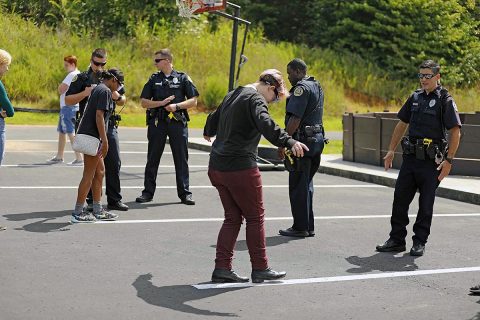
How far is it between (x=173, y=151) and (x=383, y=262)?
3985 mm

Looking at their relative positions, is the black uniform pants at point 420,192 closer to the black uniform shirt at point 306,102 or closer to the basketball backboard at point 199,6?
the black uniform shirt at point 306,102

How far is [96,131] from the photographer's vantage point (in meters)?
10.1

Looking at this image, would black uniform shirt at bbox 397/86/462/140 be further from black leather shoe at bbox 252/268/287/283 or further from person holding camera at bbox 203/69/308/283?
black leather shoe at bbox 252/268/287/283

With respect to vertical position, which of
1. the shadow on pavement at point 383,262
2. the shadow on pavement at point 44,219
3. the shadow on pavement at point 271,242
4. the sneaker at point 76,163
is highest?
the sneaker at point 76,163

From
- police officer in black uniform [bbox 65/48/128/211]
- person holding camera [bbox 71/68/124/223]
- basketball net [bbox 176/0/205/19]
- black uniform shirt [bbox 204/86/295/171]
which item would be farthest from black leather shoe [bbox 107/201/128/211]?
basketball net [bbox 176/0/205/19]

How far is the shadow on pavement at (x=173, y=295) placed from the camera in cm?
678

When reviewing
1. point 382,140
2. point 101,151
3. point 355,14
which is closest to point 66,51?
point 355,14

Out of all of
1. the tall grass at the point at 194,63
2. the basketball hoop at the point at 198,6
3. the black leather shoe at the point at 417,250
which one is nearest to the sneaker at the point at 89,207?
the black leather shoe at the point at 417,250

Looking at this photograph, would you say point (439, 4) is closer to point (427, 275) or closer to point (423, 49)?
point (423, 49)

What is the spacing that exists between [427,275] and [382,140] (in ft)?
27.1

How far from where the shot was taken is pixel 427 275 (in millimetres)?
8188

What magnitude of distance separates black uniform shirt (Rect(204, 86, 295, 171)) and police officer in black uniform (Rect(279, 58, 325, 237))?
202cm

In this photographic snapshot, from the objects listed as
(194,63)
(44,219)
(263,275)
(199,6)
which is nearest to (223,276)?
(263,275)

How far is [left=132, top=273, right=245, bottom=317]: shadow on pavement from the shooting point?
6781 millimetres
